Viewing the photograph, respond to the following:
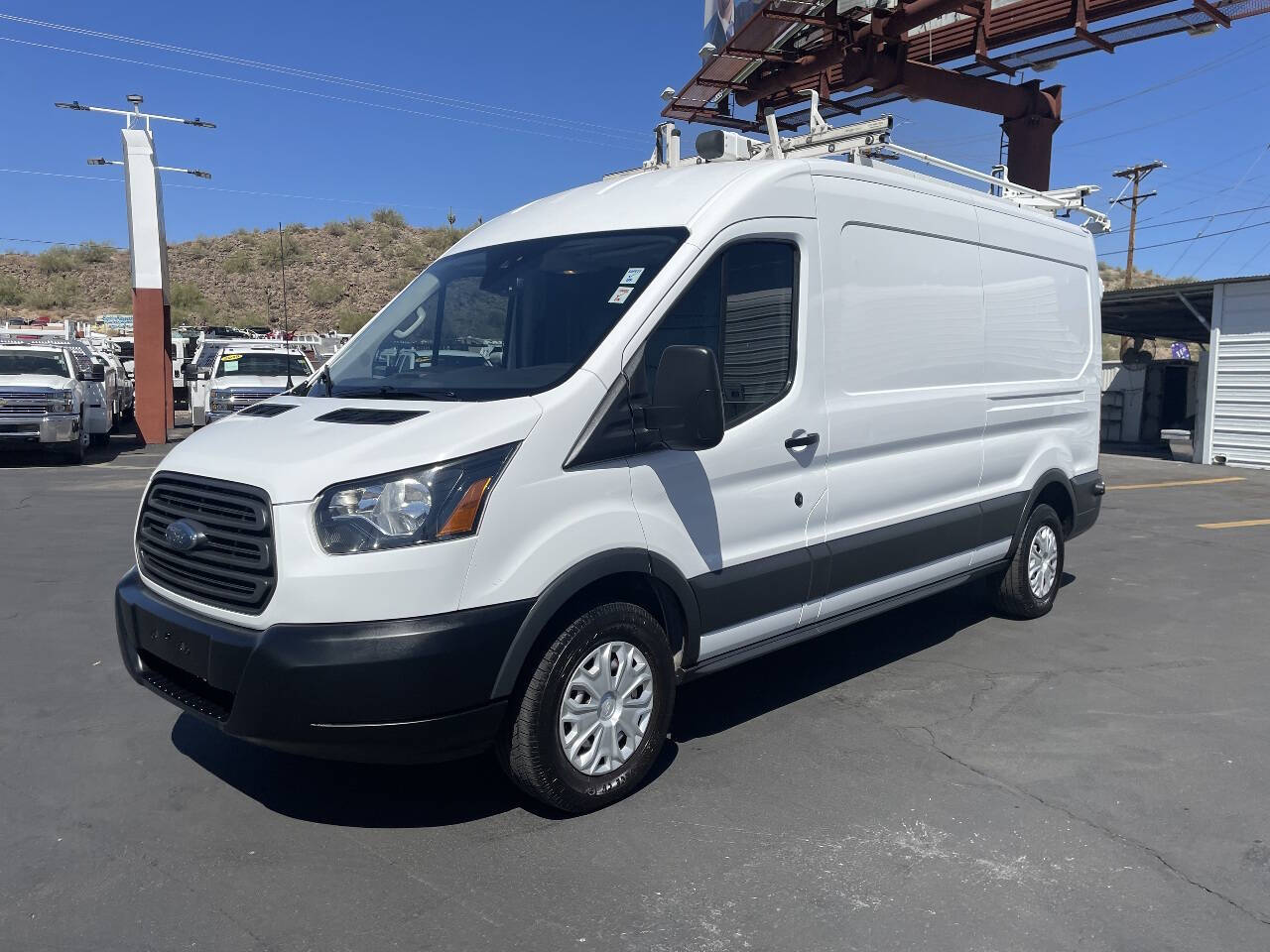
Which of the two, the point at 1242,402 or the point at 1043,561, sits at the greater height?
the point at 1242,402

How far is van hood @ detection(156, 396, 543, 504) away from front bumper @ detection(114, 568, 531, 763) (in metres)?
0.51

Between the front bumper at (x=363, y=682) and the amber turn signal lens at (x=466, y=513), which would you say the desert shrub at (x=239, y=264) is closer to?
the front bumper at (x=363, y=682)

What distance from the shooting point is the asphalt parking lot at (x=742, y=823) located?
3.20m

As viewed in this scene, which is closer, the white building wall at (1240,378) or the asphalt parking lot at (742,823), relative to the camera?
the asphalt parking lot at (742,823)

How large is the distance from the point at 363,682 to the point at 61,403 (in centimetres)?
1445

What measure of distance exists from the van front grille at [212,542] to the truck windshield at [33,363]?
1440cm

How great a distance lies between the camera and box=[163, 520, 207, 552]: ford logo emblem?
3711 millimetres

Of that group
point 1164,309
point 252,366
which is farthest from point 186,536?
point 1164,309

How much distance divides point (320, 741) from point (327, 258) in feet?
180

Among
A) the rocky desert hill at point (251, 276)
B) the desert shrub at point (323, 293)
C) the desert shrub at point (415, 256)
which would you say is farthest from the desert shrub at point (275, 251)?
the desert shrub at point (415, 256)

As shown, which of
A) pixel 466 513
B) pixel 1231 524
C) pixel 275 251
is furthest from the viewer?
pixel 275 251

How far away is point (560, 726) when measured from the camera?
3.76 meters

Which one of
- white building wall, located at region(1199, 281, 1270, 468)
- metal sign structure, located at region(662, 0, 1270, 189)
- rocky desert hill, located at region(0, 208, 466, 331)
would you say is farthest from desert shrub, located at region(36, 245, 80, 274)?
white building wall, located at region(1199, 281, 1270, 468)

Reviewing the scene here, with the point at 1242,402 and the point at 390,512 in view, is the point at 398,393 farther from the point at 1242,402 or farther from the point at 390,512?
the point at 1242,402
